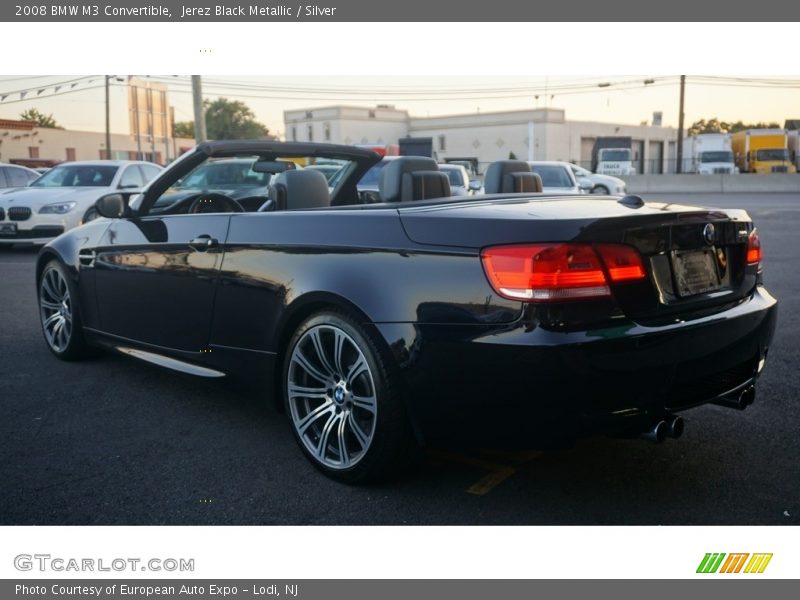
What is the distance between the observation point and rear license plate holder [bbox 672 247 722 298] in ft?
10.2

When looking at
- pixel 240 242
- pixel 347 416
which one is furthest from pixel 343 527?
pixel 240 242

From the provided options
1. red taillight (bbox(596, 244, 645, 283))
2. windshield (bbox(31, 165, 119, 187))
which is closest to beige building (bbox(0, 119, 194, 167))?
windshield (bbox(31, 165, 119, 187))

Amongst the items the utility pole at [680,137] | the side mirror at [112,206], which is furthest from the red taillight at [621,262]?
the utility pole at [680,137]

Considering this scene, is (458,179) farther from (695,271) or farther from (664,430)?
(664,430)

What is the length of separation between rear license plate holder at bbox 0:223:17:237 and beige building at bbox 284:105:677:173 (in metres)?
A: 51.6

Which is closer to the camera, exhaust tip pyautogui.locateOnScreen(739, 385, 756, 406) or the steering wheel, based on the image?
exhaust tip pyautogui.locateOnScreen(739, 385, 756, 406)

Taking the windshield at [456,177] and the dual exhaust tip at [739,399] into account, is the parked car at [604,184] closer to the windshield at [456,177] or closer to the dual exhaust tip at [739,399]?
the windshield at [456,177]

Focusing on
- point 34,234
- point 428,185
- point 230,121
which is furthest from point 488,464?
point 230,121

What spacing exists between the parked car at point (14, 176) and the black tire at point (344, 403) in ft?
47.4

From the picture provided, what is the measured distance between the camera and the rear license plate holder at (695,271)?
3.12 m

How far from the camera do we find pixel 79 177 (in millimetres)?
13852

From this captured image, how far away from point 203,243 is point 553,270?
78.5 inches

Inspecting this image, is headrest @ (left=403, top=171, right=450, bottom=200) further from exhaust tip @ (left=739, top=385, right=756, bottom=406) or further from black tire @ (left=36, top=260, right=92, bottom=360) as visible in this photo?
black tire @ (left=36, top=260, right=92, bottom=360)
